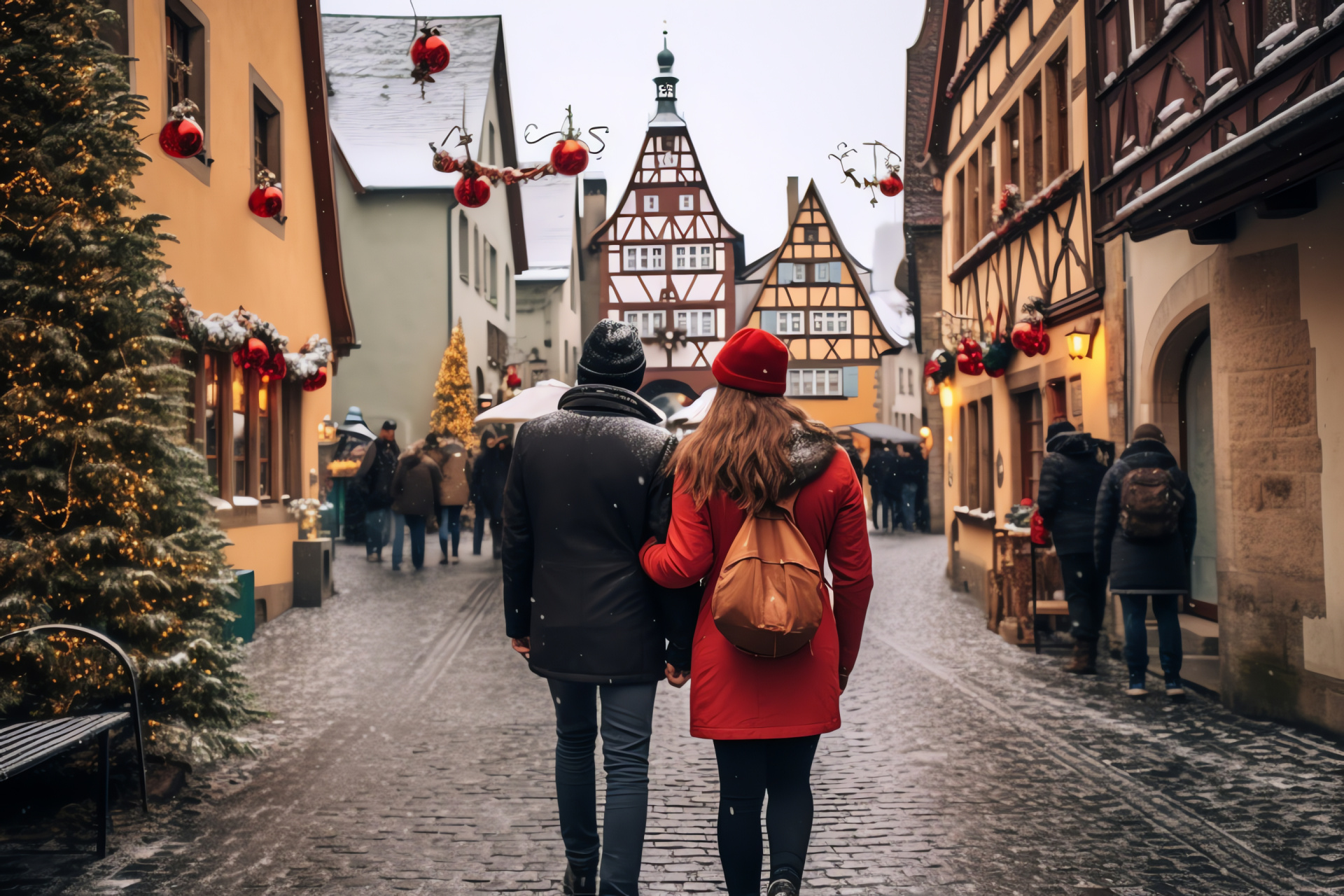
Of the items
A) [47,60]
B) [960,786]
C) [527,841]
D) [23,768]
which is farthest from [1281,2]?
[23,768]

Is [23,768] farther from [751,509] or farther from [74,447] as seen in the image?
[751,509]

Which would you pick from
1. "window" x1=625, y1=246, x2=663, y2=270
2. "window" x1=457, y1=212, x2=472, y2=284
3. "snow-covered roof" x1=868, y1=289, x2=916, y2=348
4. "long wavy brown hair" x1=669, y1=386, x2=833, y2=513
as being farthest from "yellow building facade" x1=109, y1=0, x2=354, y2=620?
"snow-covered roof" x1=868, y1=289, x2=916, y2=348

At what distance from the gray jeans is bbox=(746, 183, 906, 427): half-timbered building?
Result: 38846 mm

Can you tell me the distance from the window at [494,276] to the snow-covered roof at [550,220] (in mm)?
7291

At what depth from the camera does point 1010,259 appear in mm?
13336

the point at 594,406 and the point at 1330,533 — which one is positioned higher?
the point at 594,406

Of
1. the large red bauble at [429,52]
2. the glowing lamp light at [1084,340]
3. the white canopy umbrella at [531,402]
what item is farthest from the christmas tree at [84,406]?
the white canopy umbrella at [531,402]

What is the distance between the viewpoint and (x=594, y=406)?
4.07 metres

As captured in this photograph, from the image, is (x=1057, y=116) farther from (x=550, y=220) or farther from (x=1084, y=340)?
(x=550, y=220)

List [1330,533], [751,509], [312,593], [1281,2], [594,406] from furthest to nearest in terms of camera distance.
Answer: [312,593] → [1330,533] → [1281,2] → [594,406] → [751,509]

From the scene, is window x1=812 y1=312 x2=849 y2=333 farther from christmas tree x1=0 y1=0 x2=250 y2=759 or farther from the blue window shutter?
christmas tree x1=0 y1=0 x2=250 y2=759

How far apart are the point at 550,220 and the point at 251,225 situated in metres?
30.7

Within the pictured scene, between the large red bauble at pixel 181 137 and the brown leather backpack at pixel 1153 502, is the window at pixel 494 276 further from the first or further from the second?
the brown leather backpack at pixel 1153 502

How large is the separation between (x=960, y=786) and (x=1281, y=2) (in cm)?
417
